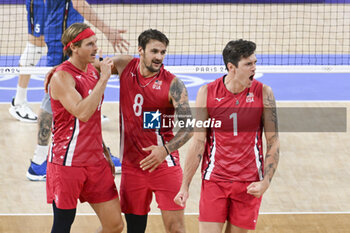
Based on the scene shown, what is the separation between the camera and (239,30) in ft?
60.5

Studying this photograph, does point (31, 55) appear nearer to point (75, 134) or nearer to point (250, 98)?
point (75, 134)

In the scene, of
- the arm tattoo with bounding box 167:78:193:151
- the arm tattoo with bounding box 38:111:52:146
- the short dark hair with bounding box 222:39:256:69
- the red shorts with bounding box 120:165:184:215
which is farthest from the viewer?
the arm tattoo with bounding box 38:111:52:146

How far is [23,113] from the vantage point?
1112 cm

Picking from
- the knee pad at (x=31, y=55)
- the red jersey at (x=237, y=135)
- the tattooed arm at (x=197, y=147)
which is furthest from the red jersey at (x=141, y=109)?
the knee pad at (x=31, y=55)

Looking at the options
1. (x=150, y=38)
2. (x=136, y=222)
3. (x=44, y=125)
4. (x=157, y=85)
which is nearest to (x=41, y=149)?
(x=44, y=125)

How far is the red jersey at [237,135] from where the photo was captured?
569 centimetres

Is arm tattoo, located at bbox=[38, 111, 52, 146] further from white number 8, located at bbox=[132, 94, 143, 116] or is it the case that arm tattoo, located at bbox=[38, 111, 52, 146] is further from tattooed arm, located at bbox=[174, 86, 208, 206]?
tattooed arm, located at bbox=[174, 86, 208, 206]

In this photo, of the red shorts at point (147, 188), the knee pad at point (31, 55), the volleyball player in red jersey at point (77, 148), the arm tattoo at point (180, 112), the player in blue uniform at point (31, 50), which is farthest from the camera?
the knee pad at point (31, 55)

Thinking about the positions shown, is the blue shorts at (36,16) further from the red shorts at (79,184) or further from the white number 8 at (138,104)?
the red shorts at (79,184)

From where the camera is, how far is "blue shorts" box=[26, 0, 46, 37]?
9453 millimetres

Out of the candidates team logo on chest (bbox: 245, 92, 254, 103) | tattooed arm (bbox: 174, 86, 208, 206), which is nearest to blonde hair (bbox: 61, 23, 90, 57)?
tattooed arm (bbox: 174, 86, 208, 206)

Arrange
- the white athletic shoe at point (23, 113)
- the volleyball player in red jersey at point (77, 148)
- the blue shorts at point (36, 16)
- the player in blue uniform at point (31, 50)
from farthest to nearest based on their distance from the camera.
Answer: the white athletic shoe at point (23, 113) < the player in blue uniform at point (31, 50) < the blue shorts at point (36, 16) < the volleyball player in red jersey at point (77, 148)

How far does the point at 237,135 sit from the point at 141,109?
0.98 metres

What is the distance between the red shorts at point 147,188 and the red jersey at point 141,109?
8 centimetres
